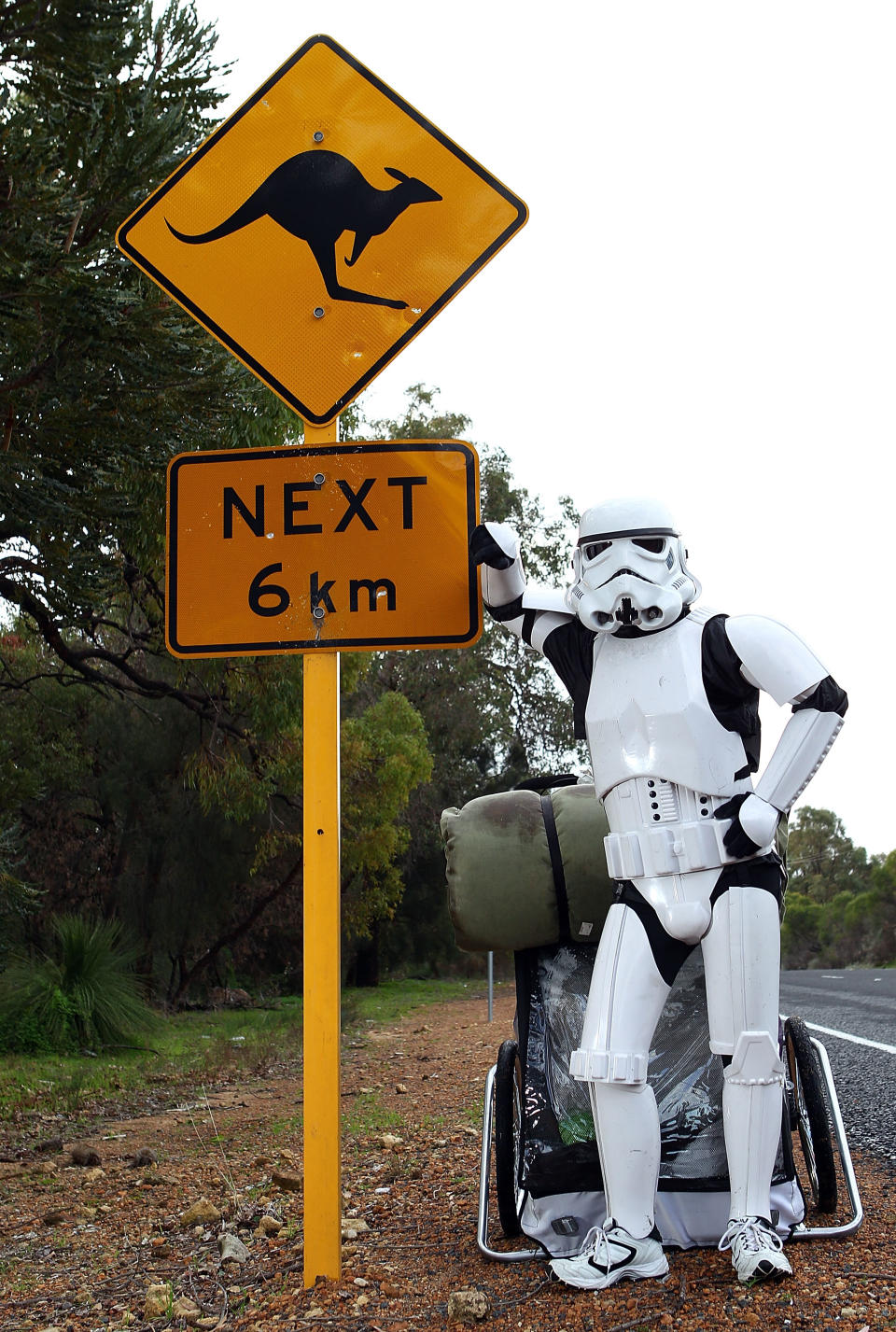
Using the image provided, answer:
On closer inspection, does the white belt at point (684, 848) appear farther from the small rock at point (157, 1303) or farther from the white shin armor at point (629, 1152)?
the small rock at point (157, 1303)

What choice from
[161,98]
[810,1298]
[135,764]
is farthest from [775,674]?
[135,764]

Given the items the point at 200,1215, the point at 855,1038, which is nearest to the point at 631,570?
the point at 200,1215

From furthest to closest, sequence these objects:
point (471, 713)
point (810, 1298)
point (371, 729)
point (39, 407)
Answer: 1. point (471, 713)
2. point (371, 729)
3. point (39, 407)
4. point (810, 1298)

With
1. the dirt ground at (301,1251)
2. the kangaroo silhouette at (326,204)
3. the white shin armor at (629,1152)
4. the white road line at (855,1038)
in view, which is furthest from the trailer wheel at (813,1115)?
the white road line at (855,1038)

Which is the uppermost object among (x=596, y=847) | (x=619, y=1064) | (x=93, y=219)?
(x=93, y=219)

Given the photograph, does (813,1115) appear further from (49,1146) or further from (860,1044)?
(860,1044)

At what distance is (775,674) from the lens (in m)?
3.35

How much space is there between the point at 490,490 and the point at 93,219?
65.5ft

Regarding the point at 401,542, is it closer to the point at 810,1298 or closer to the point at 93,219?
the point at 810,1298

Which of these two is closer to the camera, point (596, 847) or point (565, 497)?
point (596, 847)

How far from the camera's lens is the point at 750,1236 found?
9.98 feet

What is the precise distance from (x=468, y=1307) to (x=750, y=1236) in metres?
0.73

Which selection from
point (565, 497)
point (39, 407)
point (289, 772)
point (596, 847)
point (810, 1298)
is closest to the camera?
point (810, 1298)

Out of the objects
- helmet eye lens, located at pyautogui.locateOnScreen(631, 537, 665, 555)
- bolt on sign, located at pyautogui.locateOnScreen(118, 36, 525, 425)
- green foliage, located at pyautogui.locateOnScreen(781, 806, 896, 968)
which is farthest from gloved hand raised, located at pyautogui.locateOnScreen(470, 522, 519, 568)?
green foliage, located at pyautogui.locateOnScreen(781, 806, 896, 968)
